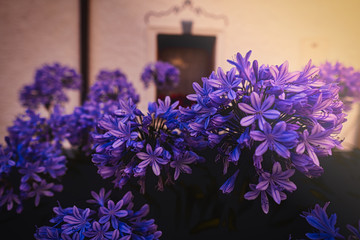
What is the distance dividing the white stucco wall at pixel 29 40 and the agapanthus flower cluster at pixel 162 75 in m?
2.02

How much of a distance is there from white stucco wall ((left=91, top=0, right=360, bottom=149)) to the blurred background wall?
0.05 ft

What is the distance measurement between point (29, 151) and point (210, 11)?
3.63 meters

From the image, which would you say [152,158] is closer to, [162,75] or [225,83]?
[225,83]

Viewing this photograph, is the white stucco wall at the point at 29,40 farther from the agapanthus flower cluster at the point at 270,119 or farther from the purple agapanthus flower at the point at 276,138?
the purple agapanthus flower at the point at 276,138

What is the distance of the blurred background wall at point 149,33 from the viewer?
356 cm

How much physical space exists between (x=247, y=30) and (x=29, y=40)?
A: 3.56m

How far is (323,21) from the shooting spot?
381 centimetres

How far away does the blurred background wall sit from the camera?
11.7ft

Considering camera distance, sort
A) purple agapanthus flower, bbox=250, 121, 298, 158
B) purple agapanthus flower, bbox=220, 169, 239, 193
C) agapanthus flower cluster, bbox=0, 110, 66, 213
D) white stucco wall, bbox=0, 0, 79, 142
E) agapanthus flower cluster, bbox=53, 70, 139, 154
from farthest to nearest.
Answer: white stucco wall, bbox=0, 0, 79, 142
agapanthus flower cluster, bbox=53, 70, 139, 154
agapanthus flower cluster, bbox=0, 110, 66, 213
purple agapanthus flower, bbox=220, 169, 239, 193
purple agapanthus flower, bbox=250, 121, 298, 158

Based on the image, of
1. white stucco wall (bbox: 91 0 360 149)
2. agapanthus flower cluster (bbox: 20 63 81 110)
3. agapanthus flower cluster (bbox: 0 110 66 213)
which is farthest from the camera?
white stucco wall (bbox: 91 0 360 149)

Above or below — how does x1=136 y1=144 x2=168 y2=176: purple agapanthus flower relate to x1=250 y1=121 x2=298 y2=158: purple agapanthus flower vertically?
below

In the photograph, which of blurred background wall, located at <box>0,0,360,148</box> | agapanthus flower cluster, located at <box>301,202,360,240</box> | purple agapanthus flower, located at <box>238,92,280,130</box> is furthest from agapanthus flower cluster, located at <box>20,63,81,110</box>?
agapanthus flower cluster, located at <box>301,202,360,240</box>

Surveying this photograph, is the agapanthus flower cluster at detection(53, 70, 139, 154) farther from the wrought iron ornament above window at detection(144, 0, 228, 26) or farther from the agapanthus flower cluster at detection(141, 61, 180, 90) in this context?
the wrought iron ornament above window at detection(144, 0, 228, 26)

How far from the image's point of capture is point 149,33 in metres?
3.77
